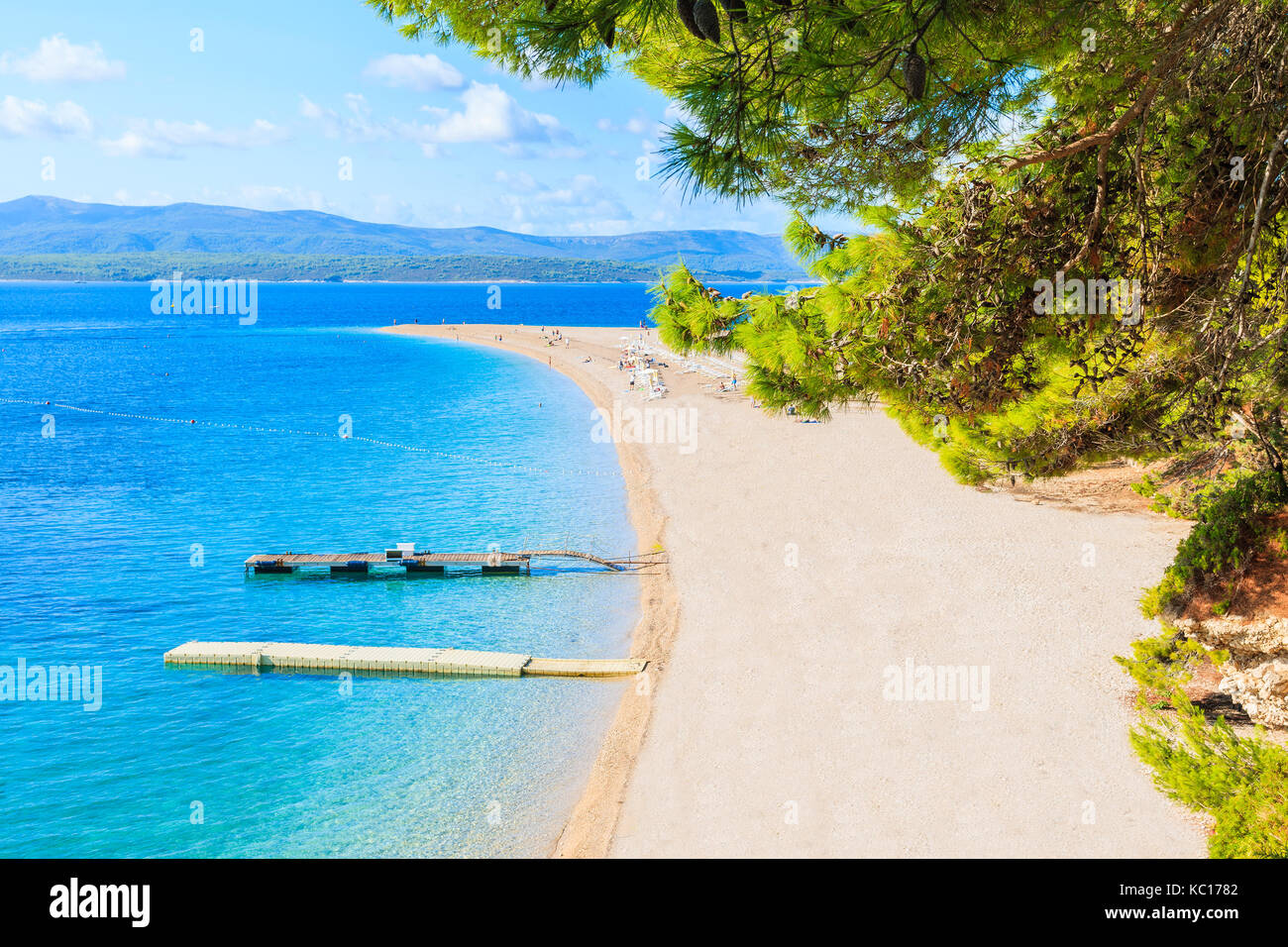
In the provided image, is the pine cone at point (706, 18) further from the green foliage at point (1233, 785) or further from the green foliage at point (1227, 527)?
the green foliage at point (1227, 527)

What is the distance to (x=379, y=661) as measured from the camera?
18.0 meters

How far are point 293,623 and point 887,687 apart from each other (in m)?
14.3

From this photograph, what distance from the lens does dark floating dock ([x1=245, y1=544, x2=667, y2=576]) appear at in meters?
23.4

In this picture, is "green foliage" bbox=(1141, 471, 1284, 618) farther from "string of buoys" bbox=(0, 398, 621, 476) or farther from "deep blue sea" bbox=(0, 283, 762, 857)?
"string of buoys" bbox=(0, 398, 621, 476)

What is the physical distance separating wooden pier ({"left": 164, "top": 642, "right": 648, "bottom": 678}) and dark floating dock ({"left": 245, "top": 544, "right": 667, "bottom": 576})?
4765 mm

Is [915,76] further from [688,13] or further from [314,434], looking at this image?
[314,434]

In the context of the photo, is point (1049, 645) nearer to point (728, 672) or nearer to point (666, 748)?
point (728, 672)

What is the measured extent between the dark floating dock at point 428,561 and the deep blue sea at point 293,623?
0.49m

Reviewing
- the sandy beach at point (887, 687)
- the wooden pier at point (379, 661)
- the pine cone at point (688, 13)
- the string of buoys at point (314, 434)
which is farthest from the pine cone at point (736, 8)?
the string of buoys at point (314, 434)

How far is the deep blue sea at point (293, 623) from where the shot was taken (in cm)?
1327

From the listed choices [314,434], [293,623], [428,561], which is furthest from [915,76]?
[314,434]

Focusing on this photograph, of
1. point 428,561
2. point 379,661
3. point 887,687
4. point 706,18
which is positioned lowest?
point 379,661
